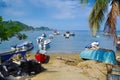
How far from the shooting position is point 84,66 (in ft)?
81.3

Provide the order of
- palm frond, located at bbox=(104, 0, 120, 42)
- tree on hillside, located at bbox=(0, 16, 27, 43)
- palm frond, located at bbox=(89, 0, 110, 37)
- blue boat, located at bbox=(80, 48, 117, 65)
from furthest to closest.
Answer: blue boat, located at bbox=(80, 48, 117, 65), palm frond, located at bbox=(89, 0, 110, 37), palm frond, located at bbox=(104, 0, 120, 42), tree on hillside, located at bbox=(0, 16, 27, 43)

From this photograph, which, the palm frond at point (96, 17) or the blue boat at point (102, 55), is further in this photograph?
the blue boat at point (102, 55)

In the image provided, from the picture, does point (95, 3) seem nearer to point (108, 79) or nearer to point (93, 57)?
point (108, 79)

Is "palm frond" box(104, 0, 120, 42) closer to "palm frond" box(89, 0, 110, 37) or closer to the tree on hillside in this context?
Result: "palm frond" box(89, 0, 110, 37)

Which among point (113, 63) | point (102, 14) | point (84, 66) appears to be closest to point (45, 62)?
point (84, 66)

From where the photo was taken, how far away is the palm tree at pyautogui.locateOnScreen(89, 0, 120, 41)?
64.7 feet

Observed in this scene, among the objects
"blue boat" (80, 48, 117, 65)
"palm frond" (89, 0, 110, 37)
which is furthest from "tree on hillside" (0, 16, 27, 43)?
"blue boat" (80, 48, 117, 65)

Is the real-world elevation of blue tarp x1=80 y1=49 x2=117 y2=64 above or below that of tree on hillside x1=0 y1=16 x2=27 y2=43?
below

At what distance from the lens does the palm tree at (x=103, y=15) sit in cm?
1971

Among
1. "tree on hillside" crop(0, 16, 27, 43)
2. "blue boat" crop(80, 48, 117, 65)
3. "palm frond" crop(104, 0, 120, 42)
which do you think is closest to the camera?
"tree on hillside" crop(0, 16, 27, 43)

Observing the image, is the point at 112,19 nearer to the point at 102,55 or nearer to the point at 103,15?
the point at 103,15

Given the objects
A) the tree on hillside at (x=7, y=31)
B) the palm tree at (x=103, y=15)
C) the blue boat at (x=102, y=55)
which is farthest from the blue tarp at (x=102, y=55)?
the tree on hillside at (x=7, y=31)

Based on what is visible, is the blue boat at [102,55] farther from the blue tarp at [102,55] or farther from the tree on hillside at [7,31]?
the tree on hillside at [7,31]

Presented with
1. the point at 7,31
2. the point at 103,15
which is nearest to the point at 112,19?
the point at 103,15
